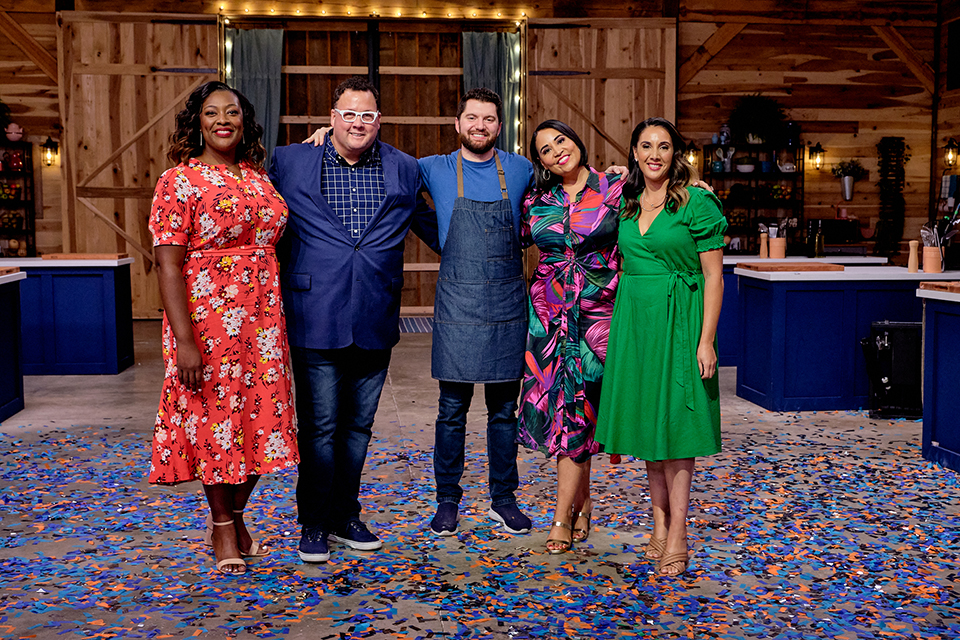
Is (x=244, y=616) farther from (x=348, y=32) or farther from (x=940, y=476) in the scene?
(x=348, y=32)

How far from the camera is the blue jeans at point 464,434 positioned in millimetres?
3328

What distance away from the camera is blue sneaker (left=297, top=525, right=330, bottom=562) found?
9.97ft

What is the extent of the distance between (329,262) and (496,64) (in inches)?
323

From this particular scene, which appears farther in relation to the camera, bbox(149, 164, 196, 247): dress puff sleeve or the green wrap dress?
the green wrap dress

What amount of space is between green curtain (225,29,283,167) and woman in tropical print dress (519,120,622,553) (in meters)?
7.75

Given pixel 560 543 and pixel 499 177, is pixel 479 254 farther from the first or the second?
pixel 560 543

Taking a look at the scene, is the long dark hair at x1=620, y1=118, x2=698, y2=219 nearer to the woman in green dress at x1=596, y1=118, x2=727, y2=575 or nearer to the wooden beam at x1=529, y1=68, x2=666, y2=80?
the woman in green dress at x1=596, y1=118, x2=727, y2=575

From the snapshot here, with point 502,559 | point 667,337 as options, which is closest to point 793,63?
point 667,337

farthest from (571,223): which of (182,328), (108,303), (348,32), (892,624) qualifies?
(348,32)

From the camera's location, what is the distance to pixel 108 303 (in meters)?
6.89

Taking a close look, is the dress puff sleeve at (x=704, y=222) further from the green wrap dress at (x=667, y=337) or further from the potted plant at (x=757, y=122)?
the potted plant at (x=757, y=122)

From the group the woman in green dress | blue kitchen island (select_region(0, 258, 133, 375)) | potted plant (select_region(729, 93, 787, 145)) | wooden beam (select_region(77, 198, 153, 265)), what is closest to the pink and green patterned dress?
the woman in green dress

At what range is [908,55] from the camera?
11.1 metres

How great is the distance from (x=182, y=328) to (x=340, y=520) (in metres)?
0.97
